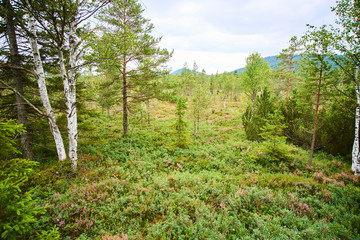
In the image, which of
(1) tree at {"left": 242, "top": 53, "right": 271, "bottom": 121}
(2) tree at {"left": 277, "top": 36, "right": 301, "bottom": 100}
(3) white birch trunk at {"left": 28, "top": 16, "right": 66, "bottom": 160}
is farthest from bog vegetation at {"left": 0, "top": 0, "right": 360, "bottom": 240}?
(2) tree at {"left": 277, "top": 36, "right": 301, "bottom": 100}

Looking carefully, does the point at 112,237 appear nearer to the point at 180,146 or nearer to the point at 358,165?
the point at 180,146

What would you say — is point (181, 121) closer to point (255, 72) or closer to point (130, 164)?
point (130, 164)

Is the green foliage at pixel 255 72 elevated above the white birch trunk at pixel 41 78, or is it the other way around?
the green foliage at pixel 255 72

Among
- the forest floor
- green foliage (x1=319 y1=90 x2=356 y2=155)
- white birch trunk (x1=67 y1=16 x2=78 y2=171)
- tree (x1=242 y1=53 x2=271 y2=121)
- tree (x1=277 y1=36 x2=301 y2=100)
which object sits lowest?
the forest floor

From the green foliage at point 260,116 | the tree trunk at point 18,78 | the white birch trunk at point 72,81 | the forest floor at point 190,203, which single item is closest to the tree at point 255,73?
the green foliage at point 260,116

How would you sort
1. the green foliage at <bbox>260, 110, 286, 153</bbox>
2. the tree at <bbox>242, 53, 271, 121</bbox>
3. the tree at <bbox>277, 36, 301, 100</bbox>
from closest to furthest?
1. the green foliage at <bbox>260, 110, 286, 153</bbox>
2. the tree at <bbox>242, 53, 271, 121</bbox>
3. the tree at <bbox>277, 36, 301, 100</bbox>

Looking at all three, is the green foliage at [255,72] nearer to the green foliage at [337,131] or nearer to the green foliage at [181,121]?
the green foliage at [337,131]

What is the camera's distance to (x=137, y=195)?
6.46m

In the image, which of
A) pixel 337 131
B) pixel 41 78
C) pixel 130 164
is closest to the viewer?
pixel 41 78

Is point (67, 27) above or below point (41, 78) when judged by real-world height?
above

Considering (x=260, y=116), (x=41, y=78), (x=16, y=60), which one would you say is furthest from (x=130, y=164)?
(x=260, y=116)

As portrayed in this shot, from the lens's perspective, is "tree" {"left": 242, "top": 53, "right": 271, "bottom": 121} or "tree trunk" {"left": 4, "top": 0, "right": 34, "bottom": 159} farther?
"tree" {"left": 242, "top": 53, "right": 271, "bottom": 121}

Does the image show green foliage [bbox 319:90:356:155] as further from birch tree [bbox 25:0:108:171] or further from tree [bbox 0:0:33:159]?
tree [bbox 0:0:33:159]

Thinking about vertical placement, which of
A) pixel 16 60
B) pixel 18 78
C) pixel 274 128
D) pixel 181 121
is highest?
pixel 16 60
